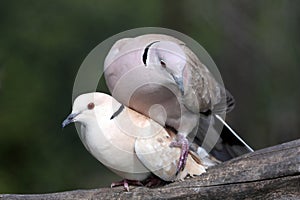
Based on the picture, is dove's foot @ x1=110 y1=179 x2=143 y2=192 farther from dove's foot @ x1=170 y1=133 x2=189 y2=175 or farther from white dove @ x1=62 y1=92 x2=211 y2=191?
dove's foot @ x1=170 y1=133 x2=189 y2=175

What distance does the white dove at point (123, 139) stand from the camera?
2.37 metres

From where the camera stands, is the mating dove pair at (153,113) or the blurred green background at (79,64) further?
the blurred green background at (79,64)

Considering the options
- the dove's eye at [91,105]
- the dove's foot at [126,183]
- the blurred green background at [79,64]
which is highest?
the dove's eye at [91,105]

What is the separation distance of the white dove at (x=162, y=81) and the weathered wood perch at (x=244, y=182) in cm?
11

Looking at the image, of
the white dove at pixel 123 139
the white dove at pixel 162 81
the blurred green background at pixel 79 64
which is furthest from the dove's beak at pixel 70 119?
the blurred green background at pixel 79 64

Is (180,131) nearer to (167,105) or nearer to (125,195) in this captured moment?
(167,105)

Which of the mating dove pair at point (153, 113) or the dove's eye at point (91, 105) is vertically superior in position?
the dove's eye at point (91, 105)

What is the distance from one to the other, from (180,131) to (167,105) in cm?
12

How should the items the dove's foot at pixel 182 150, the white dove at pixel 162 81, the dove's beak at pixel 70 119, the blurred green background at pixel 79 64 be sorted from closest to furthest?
the dove's beak at pixel 70 119
the dove's foot at pixel 182 150
the white dove at pixel 162 81
the blurred green background at pixel 79 64

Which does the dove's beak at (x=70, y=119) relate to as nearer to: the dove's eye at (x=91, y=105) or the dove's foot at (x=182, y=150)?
the dove's eye at (x=91, y=105)

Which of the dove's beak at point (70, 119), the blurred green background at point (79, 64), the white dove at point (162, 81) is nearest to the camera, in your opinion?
the dove's beak at point (70, 119)

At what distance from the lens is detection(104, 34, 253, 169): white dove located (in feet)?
8.81

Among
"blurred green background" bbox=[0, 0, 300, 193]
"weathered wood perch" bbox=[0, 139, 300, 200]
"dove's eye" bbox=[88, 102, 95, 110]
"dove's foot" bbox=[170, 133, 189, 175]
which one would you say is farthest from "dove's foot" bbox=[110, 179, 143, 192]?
"blurred green background" bbox=[0, 0, 300, 193]

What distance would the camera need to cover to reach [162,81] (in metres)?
2.69
